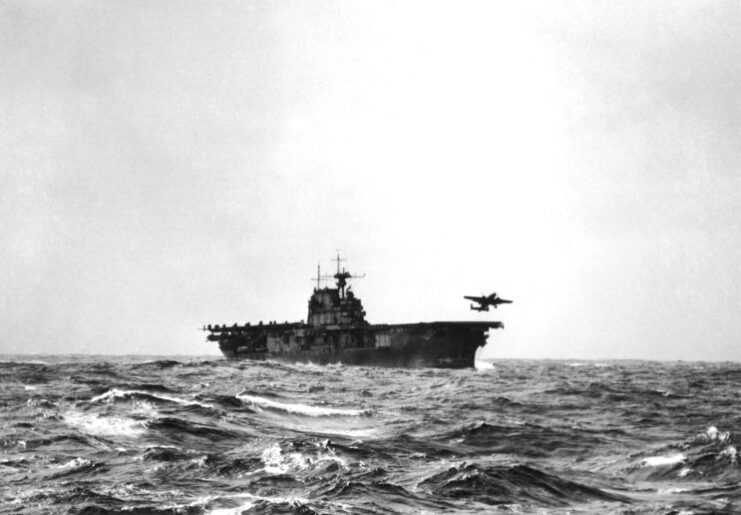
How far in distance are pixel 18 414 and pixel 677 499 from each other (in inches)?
807

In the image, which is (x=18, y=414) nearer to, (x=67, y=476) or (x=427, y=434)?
(x=67, y=476)

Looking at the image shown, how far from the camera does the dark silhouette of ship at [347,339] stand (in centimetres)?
8300

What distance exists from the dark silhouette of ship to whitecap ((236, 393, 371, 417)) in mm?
47383

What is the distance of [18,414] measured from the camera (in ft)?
90.8

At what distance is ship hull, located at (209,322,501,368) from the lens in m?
82.9

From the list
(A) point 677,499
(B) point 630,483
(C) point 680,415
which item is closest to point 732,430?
(C) point 680,415

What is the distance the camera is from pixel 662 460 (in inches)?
872

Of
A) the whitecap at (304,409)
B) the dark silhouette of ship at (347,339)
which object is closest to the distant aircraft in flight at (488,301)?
the dark silhouette of ship at (347,339)

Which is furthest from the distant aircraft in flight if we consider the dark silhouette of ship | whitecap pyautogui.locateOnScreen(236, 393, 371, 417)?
whitecap pyautogui.locateOnScreen(236, 393, 371, 417)

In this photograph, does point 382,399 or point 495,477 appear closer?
point 495,477

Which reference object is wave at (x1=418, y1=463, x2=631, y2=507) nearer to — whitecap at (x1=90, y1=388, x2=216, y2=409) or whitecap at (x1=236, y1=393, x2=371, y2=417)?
whitecap at (x1=236, y1=393, x2=371, y2=417)

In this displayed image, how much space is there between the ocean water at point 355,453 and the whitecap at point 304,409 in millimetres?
221

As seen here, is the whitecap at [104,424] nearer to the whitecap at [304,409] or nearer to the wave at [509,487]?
the whitecap at [304,409]

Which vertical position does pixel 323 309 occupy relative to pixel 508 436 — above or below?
above
